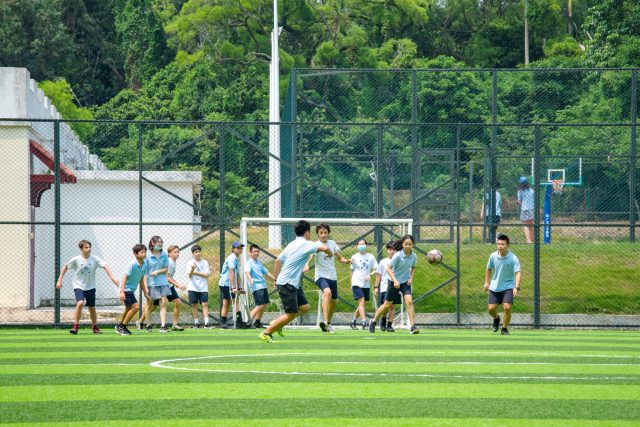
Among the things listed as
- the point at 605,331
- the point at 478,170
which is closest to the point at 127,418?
the point at 605,331

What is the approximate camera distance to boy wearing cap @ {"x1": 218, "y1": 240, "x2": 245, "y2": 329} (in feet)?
79.2

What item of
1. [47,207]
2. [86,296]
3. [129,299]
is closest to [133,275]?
[129,299]

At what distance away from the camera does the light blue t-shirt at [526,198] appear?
1161 inches

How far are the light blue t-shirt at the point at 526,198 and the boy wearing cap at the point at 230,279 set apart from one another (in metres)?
8.27

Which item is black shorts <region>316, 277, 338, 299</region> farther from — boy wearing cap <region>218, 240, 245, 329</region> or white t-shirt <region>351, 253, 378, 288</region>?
boy wearing cap <region>218, 240, 245, 329</region>

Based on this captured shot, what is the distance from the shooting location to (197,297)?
981 inches

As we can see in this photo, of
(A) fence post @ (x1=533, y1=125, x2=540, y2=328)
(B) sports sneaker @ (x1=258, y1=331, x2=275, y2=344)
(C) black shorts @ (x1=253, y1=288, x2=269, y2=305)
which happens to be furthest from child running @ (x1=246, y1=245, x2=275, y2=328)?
(A) fence post @ (x1=533, y1=125, x2=540, y2=328)

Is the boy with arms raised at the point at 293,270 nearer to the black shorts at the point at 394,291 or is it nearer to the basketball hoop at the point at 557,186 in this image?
the black shorts at the point at 394,291

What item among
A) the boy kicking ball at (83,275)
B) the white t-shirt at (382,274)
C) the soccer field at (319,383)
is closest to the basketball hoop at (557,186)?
the white t-shirt at (382,274)

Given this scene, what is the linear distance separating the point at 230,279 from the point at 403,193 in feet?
41.6

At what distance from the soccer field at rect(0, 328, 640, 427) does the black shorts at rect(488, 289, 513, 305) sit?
8.72 ft

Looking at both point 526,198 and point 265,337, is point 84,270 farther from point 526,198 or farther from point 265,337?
point 526,198

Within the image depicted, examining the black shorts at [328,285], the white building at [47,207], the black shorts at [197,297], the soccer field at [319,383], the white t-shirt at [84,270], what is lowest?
the soccer field at [319,383]

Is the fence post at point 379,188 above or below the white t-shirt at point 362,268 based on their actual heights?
above
